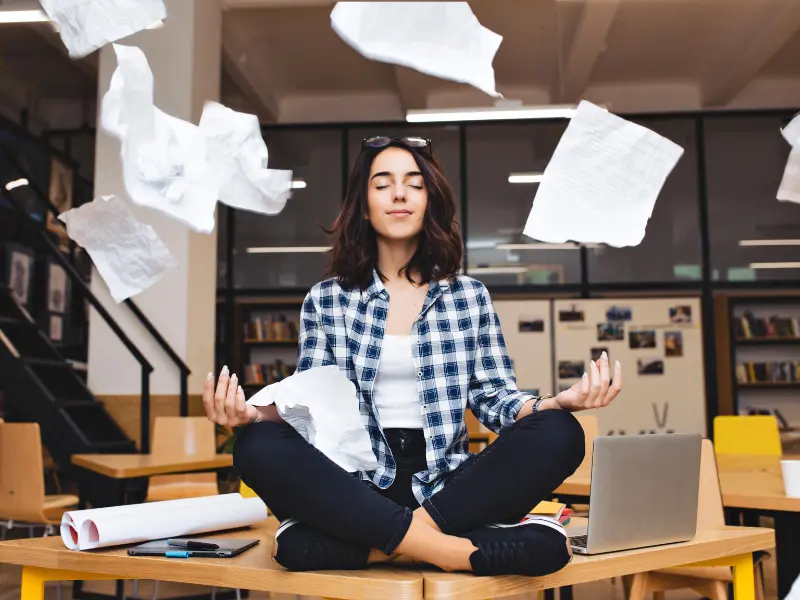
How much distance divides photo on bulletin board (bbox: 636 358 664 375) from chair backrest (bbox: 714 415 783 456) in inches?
117

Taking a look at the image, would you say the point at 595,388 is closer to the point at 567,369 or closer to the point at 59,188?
the point at 567,369

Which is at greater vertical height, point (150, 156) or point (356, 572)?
point (150, 156)

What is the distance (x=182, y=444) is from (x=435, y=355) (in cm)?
278

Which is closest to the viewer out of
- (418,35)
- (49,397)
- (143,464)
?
(418,35)

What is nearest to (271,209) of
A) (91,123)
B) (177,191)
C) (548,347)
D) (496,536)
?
(177,191)

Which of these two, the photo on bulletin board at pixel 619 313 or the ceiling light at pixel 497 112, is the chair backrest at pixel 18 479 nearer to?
the ceiling light at pixel 497 112

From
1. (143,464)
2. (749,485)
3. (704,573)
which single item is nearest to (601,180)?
(749,485)

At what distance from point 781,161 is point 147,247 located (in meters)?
7.31

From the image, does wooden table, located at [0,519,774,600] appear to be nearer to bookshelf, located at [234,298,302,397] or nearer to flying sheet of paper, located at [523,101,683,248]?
flying sheet of paper, located at [523,101,683,248]

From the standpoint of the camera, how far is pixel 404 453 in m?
1.57

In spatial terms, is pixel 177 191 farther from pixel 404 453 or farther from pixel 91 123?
pixel 91 123

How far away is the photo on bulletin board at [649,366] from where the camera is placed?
7082 millimetres

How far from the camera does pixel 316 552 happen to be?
1.19 meters

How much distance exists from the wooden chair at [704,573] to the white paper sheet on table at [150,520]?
1201 millimetres
